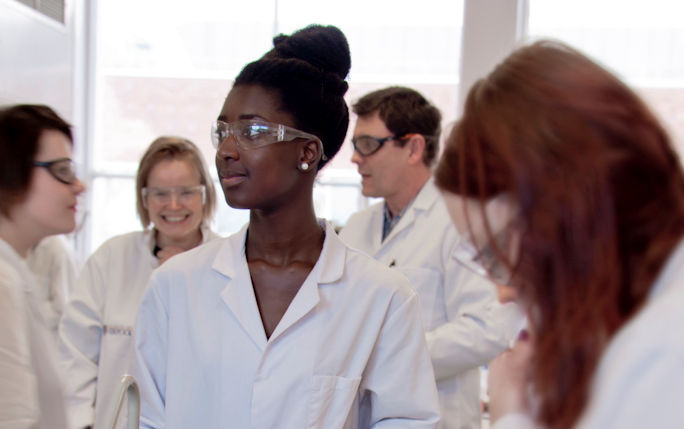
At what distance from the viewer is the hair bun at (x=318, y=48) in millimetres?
1373

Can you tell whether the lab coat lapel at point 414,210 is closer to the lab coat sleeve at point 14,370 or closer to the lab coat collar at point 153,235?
the lab coat collar at point 153,235

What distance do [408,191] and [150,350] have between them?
1278 mm

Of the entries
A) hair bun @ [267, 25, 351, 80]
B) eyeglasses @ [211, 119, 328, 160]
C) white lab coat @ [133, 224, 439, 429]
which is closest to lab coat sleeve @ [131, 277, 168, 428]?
white lab coat @ [133, 224, 439, 429]

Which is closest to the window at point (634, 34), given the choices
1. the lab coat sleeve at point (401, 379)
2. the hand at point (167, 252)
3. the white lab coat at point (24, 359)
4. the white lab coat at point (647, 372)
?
the hand at point (167, 252)

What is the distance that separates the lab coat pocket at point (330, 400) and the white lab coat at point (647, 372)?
2.40ft

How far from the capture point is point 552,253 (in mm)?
613

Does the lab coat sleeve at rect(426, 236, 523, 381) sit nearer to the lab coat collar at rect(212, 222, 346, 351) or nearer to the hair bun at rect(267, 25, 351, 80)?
the lab coat collar at rect(212, 222, 346, 351)

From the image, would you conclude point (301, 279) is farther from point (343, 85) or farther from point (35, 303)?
point (35, 303)

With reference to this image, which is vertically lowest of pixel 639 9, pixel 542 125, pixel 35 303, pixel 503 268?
pixel 35 303

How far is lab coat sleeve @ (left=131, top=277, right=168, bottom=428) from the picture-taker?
4.34ft

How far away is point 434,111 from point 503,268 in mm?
1747

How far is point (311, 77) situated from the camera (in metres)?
1.36

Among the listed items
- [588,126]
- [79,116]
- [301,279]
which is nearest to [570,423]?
[588,126]

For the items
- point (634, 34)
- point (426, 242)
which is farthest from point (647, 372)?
point (634, 34)
